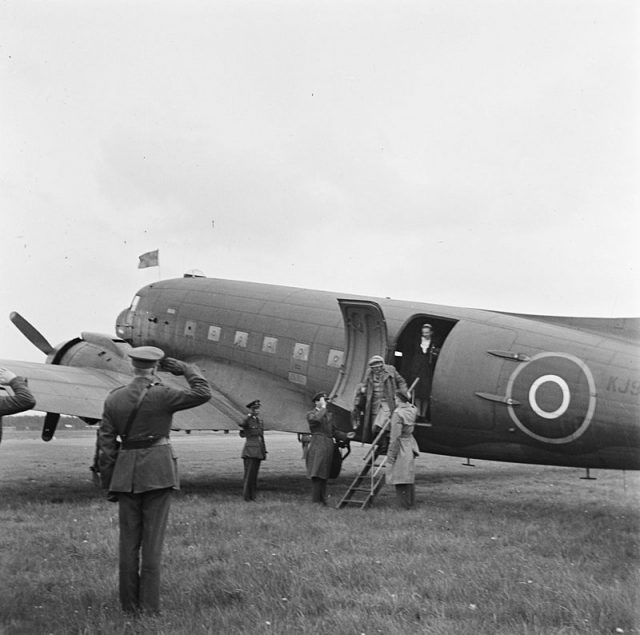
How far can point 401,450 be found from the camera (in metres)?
11.2

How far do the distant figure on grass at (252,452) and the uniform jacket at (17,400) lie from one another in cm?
654

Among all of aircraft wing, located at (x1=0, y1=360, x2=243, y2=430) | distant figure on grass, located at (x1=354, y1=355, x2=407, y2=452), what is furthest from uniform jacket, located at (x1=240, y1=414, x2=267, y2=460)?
distant figure on grass, located at (x1=354, y1=355, x2=407, y2=452)

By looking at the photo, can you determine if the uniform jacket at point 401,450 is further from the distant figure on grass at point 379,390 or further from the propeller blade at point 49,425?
the propeller blade at point 49,425

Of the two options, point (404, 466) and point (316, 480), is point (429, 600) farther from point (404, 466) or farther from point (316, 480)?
point (316, 480)

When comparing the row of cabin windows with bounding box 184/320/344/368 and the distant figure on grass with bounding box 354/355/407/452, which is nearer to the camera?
the distant figure on grass with bounding box 354/355/407/452

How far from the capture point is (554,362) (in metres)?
11.5

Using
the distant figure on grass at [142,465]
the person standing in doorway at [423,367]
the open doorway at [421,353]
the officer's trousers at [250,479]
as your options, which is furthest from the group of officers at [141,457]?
the person standing in doorway at [423,367]

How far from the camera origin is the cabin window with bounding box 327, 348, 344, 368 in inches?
569

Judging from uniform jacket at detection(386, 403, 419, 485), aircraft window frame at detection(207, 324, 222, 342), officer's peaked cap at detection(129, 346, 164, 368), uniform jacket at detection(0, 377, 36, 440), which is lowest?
uniform jacket at detection(386, 403, 419, 485)

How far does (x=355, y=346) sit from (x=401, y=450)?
3.10 metres

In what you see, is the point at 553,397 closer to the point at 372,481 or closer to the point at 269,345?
the point at 372,481

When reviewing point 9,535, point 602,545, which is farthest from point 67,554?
point 602,545

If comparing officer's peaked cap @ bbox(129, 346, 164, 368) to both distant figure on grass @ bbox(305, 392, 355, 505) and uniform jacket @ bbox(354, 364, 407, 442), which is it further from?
uniform jacket @ bbox(354, 364, 407, 442)

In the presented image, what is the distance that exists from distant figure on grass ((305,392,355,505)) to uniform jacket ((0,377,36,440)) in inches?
248
